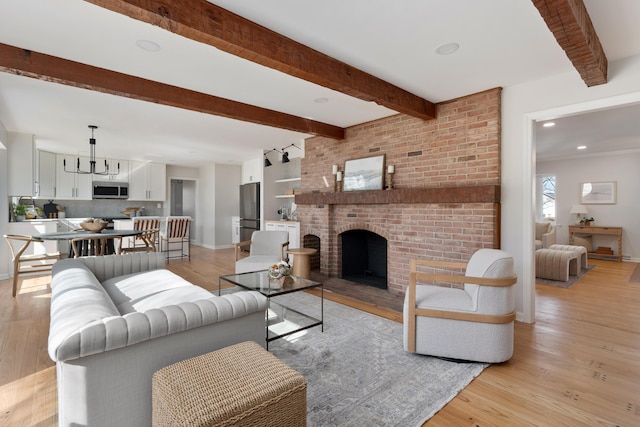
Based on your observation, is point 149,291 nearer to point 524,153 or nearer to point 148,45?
point 148,45

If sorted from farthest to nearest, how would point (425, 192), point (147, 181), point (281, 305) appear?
point (147, 181)
point (425, 192)
point (281, 305)

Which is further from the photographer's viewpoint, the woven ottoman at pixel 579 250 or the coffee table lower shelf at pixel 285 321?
the woven ottoman at pixel 579 250

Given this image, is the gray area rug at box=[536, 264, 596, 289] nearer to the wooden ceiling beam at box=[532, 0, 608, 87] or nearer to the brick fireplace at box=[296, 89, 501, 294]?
the brick fireplace at box=[296, 89, 501, 294]

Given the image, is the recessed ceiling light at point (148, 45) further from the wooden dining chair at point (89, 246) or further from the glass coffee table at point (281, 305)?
the wooden dining chair at point (89, 246)

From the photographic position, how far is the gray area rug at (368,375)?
178 centimetres

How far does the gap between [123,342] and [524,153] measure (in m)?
3.62

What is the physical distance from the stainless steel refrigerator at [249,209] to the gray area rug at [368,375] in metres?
4.45

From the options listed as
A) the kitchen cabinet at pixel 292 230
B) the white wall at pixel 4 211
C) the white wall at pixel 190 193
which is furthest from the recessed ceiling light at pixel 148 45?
the white wall at pixel 190 193

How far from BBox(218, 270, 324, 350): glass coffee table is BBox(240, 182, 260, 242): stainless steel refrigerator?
3.74m

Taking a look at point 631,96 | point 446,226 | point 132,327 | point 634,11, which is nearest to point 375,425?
point 132,327

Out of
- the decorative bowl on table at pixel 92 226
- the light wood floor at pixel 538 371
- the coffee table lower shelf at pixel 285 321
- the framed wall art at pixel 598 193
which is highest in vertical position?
the framed wall art at pixel 598 193

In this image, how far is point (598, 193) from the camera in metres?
7.07

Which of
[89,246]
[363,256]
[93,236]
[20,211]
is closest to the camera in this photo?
[93,236]

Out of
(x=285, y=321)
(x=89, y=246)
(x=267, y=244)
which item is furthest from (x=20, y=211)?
(x=285, y=321)
